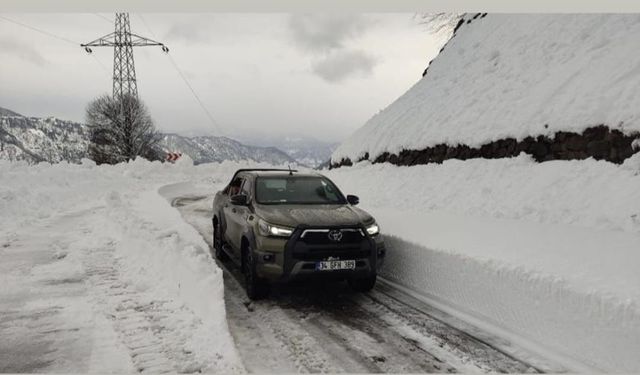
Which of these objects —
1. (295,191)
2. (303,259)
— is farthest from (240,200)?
(303,259)

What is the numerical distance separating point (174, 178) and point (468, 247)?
100ft

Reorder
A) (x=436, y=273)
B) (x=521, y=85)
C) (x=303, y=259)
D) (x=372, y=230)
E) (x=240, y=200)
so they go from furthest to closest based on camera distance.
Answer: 1. (x=521, y=85)
2. (x=240, y=200)
3. (x=436, y=273)
4. (x=372, y=230)
5. (x=303, y=259)

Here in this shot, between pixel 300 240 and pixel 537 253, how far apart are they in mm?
3149

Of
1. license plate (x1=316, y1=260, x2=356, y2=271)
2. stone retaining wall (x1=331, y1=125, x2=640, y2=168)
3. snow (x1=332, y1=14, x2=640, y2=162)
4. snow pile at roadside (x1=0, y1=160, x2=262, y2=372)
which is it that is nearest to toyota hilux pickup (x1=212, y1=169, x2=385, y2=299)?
license plate (x1=316, y1=260, x2=356, y2=271)

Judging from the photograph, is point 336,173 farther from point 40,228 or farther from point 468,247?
point 468,247

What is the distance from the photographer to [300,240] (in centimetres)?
618

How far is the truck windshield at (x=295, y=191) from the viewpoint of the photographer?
7434 millimetres

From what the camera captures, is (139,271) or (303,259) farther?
(139,271)

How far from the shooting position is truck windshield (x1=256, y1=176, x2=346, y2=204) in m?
7.43

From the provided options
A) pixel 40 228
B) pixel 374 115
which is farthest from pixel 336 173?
pixel 40 228

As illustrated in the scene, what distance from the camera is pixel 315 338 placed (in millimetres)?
5184

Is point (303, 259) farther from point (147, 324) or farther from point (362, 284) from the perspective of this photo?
point (147, 324)

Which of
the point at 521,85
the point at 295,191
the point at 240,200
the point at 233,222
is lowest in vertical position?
the point at 233,222

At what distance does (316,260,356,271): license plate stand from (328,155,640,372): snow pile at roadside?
1.37 meters
